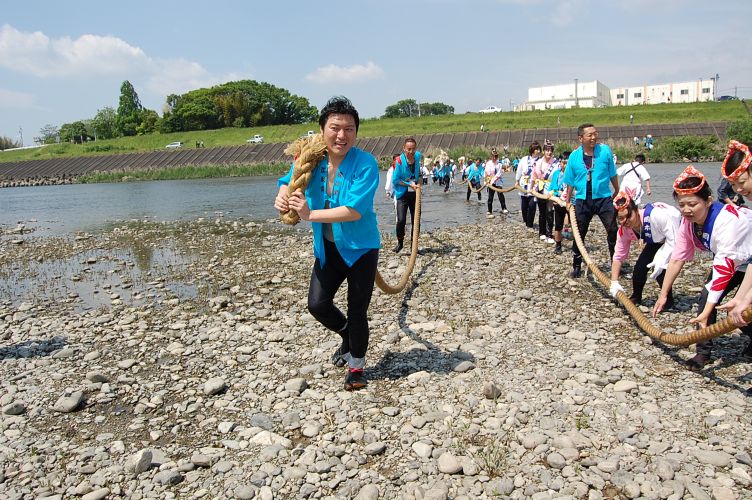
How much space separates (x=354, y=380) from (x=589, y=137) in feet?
20.4

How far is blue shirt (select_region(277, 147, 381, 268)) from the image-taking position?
5.01 metres

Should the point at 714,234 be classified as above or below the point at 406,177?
below

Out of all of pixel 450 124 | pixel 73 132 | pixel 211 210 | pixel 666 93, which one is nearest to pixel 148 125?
pixel 73 132

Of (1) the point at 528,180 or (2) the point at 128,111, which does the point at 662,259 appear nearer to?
(1) the point at 528,180

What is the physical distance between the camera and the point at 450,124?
84812 millimetres

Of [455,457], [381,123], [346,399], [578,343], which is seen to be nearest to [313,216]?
[346,399]

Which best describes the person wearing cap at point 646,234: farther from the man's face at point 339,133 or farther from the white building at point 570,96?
the white building at point 570,96

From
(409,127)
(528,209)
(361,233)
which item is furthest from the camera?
(409,127)

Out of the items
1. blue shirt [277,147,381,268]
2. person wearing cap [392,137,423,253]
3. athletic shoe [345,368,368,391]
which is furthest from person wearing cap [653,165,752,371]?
person wearing cap [392,137,423,253]

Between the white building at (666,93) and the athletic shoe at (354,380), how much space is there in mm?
153860

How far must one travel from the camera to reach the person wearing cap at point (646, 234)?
6.99 metres

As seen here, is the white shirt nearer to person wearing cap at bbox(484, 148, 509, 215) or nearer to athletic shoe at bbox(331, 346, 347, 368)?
athletic shoe at bbox(331, 346, 347, 368)

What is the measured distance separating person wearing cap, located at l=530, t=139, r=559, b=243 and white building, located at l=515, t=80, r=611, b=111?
137270 mm

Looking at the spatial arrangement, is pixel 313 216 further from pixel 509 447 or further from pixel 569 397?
pixel 569 397
